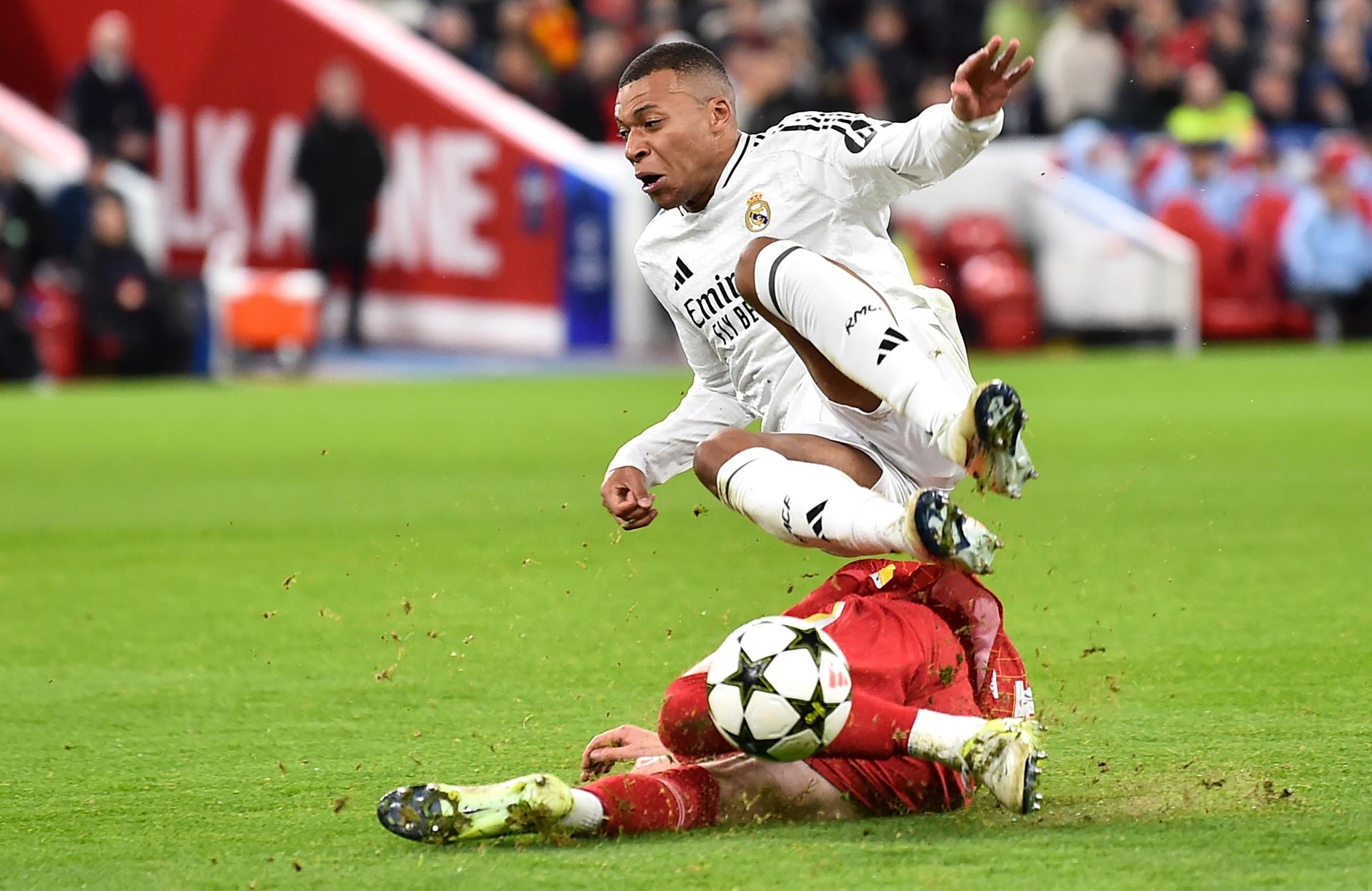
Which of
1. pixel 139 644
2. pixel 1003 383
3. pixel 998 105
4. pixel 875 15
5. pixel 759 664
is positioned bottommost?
pixel 139 644

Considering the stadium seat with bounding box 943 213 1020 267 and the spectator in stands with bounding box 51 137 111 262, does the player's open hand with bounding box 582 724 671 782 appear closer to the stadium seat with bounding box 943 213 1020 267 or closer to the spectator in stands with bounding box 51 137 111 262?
the spectator in stands with bounding box 51 137 111 262

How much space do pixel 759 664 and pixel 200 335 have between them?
14747mm

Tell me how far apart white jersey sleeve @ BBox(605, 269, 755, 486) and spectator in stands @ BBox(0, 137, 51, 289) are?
1290 centimetres

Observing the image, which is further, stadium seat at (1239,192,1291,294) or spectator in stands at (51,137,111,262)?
stadium seat at (1239,192,1291,294)

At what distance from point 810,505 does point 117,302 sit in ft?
45.5

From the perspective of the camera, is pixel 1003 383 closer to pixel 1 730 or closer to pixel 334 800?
pixel 334 800

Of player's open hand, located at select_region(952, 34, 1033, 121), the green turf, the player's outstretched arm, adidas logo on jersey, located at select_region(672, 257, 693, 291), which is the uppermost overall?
player's open hand, located at select_region(952, 34, 1033, 121)

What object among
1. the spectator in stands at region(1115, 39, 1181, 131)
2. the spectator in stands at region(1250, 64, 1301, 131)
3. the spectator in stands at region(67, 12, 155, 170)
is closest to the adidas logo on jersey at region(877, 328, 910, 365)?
the spectator in stands at region(67, 12, 155, 170)

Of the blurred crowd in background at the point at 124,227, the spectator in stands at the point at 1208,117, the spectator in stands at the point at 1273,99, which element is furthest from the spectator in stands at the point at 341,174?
the spectator in stands at the point at 1273,99

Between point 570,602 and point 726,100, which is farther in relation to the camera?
point 570,602

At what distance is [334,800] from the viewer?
457 cm

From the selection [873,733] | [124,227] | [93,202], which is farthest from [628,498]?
[93,202]

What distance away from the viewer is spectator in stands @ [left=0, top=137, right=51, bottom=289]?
17.3 metres

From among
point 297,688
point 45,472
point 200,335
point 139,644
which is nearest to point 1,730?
point 297,688
